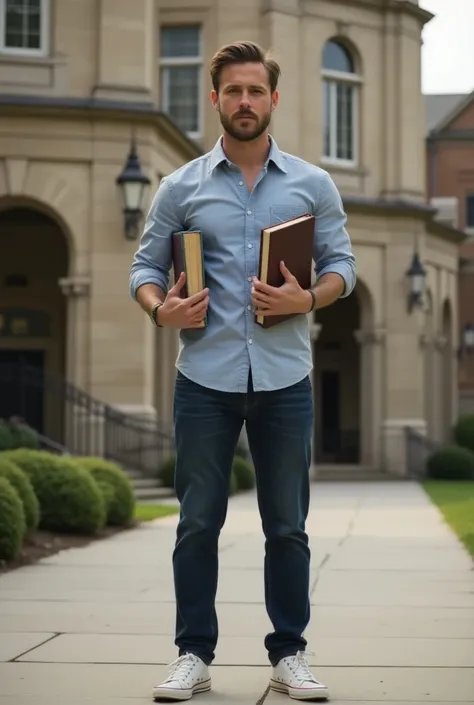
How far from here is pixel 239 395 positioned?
17.3 feet

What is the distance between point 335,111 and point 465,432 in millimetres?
10060

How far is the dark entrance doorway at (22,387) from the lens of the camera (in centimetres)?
2058

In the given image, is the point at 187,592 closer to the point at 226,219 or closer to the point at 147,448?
the point at 226,219

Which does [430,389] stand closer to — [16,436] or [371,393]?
[371,393]

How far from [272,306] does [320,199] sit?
580 mm

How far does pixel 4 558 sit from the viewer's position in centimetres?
1034

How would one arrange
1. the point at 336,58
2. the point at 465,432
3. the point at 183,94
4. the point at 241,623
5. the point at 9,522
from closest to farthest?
1. the point at 241,623
2. the point at 9,522
3. the point at 183,94
4. the point at 336,58
5. the point at 465,432

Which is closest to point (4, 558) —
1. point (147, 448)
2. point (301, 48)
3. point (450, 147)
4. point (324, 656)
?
point (324, 656)

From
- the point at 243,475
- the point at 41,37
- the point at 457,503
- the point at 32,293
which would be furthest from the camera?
the point at 32,293

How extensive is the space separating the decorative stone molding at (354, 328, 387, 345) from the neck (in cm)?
2614

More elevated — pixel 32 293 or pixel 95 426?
pixel 32 293

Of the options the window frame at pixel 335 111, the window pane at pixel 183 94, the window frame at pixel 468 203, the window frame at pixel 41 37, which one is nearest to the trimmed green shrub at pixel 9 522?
the window frame at pixel 41 37

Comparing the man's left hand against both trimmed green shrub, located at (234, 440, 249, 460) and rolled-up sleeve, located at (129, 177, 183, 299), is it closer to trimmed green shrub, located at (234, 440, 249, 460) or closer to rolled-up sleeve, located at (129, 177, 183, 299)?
rolled-up sleeve, located at (129, 177, 183, 299)

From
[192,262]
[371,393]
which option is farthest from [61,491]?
[371,393]
